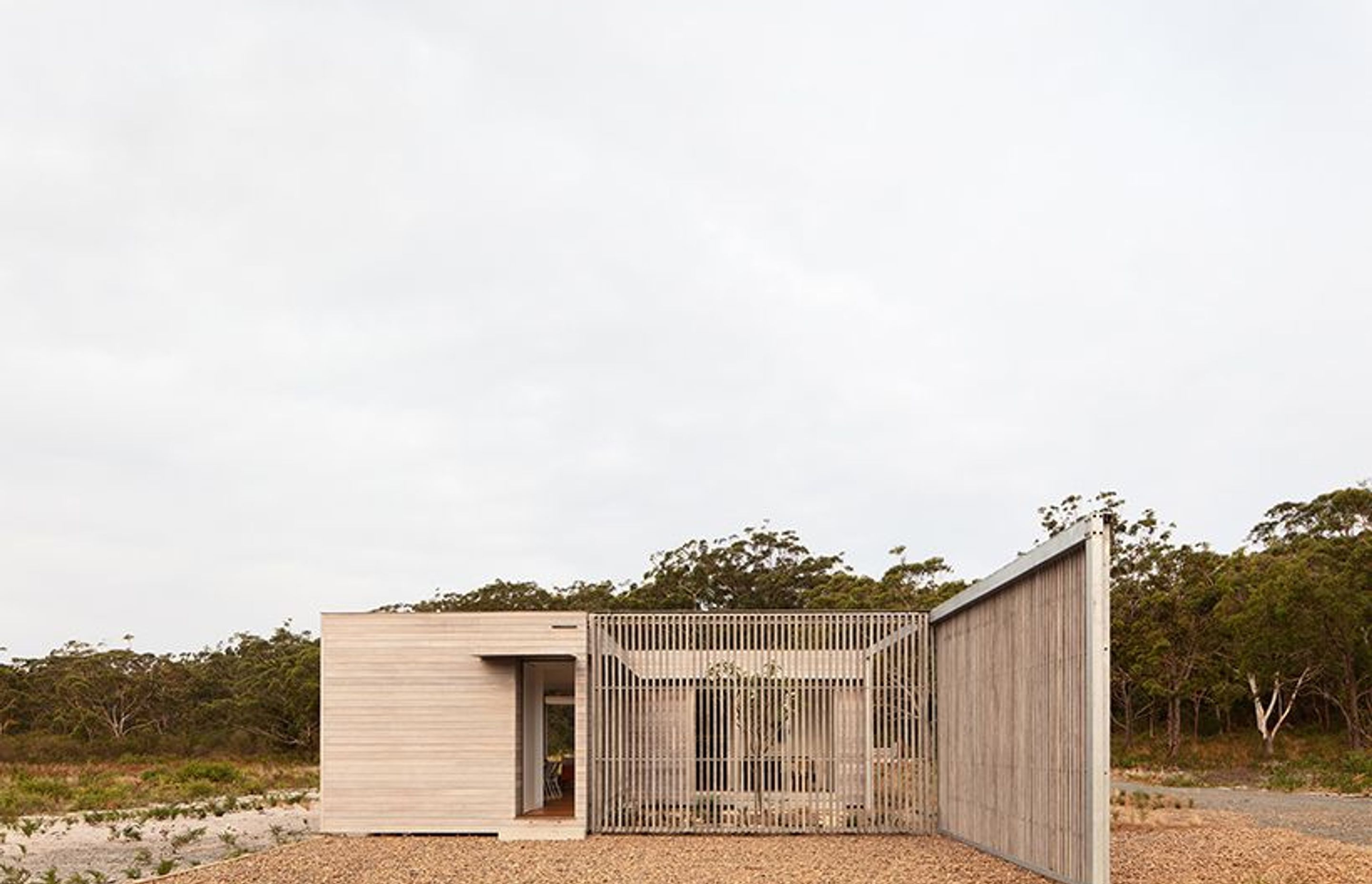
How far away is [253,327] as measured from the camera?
21.1 meters

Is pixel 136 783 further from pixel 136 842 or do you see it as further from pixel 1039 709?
pixel 1039 709

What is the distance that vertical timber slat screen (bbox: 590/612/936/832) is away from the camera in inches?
677

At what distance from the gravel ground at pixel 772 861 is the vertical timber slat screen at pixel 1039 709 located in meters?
0.55

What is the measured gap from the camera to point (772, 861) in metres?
14.0

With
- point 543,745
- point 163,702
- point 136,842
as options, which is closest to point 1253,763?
point 543,745

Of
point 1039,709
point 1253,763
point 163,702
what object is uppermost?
point 1039,709

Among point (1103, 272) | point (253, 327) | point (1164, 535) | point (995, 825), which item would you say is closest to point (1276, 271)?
point (1103, 272)

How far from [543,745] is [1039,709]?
10677mm

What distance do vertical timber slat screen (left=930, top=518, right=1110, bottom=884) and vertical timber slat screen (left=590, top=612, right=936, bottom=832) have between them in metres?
1.40

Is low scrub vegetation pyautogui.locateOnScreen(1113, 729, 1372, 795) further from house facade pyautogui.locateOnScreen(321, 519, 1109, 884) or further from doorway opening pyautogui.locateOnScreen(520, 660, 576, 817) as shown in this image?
doorway opening pyautogui.locateOnScreen(520, 660, 576, 817)

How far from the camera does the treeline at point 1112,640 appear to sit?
3077cm

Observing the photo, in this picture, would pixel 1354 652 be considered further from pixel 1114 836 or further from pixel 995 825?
pixel 995 825

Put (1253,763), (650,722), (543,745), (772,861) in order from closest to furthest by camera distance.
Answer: (772,861)
(650,722)
(543,745)
(1253,763)

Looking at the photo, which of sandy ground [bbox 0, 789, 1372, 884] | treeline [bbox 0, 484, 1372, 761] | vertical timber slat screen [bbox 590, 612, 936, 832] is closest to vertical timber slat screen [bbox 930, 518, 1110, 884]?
sandy ground [bbox 0, 789, 1372, 884]
